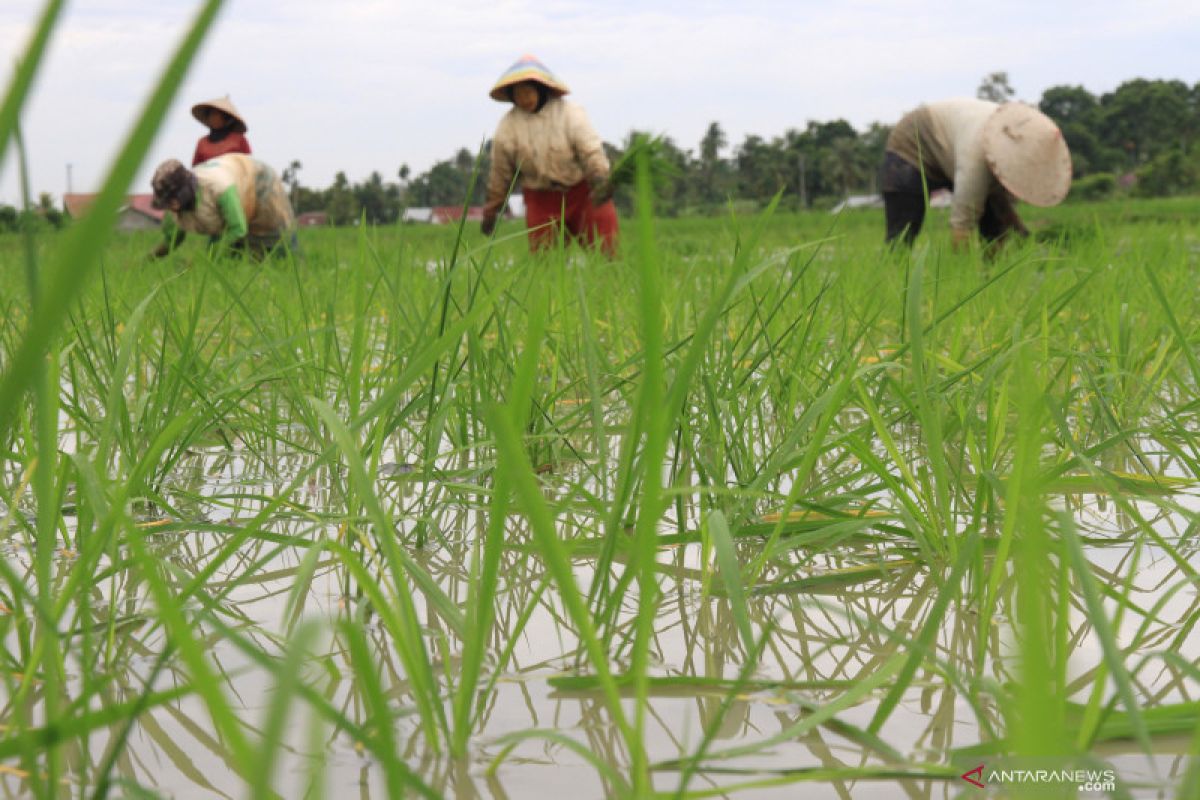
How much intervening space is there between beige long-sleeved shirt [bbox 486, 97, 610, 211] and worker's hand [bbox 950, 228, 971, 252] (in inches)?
58.3

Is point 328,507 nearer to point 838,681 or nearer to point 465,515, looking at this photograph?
point 465,515

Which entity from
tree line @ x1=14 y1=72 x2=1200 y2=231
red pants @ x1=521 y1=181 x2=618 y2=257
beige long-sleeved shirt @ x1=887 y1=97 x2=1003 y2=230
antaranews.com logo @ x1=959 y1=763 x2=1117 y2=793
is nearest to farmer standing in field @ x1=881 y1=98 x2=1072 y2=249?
beige long-sleeved shirt @ x1=887 y1=97 x2=1003 y2=230

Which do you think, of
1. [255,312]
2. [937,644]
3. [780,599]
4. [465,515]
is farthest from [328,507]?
[255,312]

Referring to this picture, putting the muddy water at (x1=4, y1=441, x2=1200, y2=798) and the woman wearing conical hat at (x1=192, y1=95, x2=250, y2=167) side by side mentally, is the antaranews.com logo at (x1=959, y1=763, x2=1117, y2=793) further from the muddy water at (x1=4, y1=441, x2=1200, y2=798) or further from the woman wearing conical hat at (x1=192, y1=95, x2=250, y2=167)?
the woman wearing conical hat at (x1=192, y1=95, x2=250, y2=167)

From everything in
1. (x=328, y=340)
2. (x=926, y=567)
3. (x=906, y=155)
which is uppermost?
(x=906, y=155)

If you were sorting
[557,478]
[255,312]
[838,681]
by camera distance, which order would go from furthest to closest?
[255,312] < [557,478] < [838,681]

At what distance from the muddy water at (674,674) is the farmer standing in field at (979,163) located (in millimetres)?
3674

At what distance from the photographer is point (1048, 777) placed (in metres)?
0.36

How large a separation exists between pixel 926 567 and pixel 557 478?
0.41 m

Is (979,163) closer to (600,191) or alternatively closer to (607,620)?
(600,191)

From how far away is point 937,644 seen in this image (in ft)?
2.35

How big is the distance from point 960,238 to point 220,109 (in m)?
3.73

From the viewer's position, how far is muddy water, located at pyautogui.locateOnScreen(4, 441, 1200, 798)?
537mm

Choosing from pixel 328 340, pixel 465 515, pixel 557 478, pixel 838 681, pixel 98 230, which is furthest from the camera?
pixel 328 340
